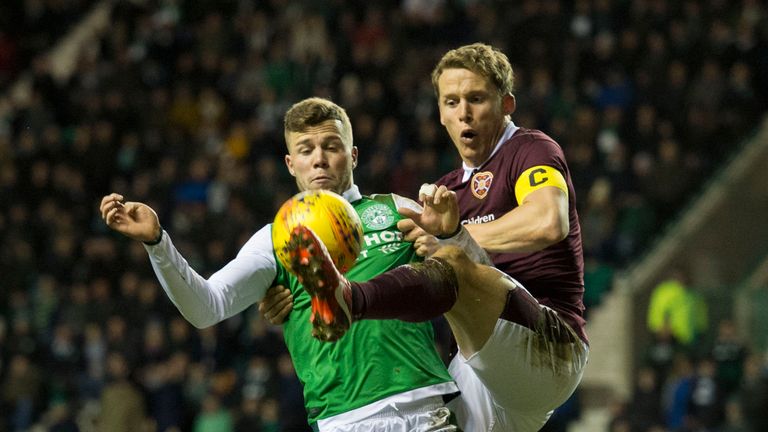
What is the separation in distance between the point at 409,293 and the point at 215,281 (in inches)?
38.2

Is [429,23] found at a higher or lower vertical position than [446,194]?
higher

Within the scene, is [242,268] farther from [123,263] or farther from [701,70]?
[701,70]

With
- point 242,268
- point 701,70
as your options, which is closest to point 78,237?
point 701,70

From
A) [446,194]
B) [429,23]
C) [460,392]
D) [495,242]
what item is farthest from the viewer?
[429,23]

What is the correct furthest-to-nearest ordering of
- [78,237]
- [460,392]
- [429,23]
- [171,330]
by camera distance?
[429,23]
[78,237]
[171,330]
[460,392]

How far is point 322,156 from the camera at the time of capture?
586cm

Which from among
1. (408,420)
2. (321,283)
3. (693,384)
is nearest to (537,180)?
(408,420)

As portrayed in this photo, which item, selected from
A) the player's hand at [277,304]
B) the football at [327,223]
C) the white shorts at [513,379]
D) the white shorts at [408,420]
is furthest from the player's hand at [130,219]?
the white shorts at [513,379]

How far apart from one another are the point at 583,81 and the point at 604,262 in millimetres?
2726

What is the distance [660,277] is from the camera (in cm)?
1494

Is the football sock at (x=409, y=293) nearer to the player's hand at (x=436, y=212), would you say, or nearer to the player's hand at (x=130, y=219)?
the player's hand at (x=436, y=212)

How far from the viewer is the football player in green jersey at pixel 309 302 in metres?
5.47

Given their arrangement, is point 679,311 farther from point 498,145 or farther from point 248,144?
point 498,145

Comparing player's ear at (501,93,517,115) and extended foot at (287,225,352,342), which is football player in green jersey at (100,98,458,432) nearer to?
extended foot at (287,225,352,342)
